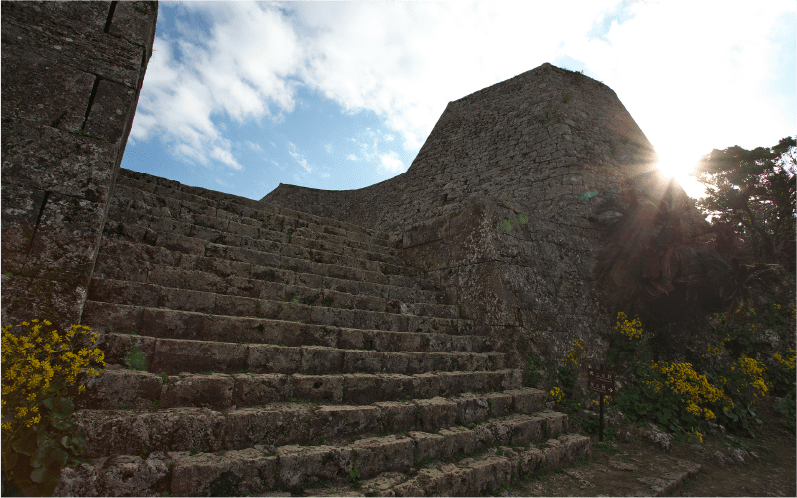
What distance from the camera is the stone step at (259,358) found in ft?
7.61

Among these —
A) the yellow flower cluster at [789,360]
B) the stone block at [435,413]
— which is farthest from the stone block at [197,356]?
the yellow flower cluster at [789,360]

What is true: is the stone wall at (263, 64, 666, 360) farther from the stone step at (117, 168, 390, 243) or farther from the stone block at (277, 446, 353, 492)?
the stone block at (277, 446, 353, 492)

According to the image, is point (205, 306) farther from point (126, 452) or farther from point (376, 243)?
point (376, 243)

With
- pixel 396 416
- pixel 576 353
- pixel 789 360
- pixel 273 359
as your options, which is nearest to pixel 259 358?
pixel 273 359

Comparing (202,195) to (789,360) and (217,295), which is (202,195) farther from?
(789,360)

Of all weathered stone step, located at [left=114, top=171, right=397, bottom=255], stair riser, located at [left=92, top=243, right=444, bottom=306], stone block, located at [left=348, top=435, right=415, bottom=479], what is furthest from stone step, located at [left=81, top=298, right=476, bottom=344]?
weathered stone step, located at [left=114, top=171, right=397, bottom=255]

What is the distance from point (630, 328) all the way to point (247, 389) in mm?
4969

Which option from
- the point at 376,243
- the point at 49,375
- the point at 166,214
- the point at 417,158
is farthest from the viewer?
the point at 417,158

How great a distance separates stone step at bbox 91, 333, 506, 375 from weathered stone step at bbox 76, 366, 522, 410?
0.40ft

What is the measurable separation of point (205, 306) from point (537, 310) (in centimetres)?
381

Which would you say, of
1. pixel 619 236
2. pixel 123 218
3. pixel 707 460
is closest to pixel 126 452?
pixel 123 218

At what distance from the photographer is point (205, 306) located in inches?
117

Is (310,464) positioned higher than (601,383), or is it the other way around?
(601,383)

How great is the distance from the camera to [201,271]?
3430 millimetres
